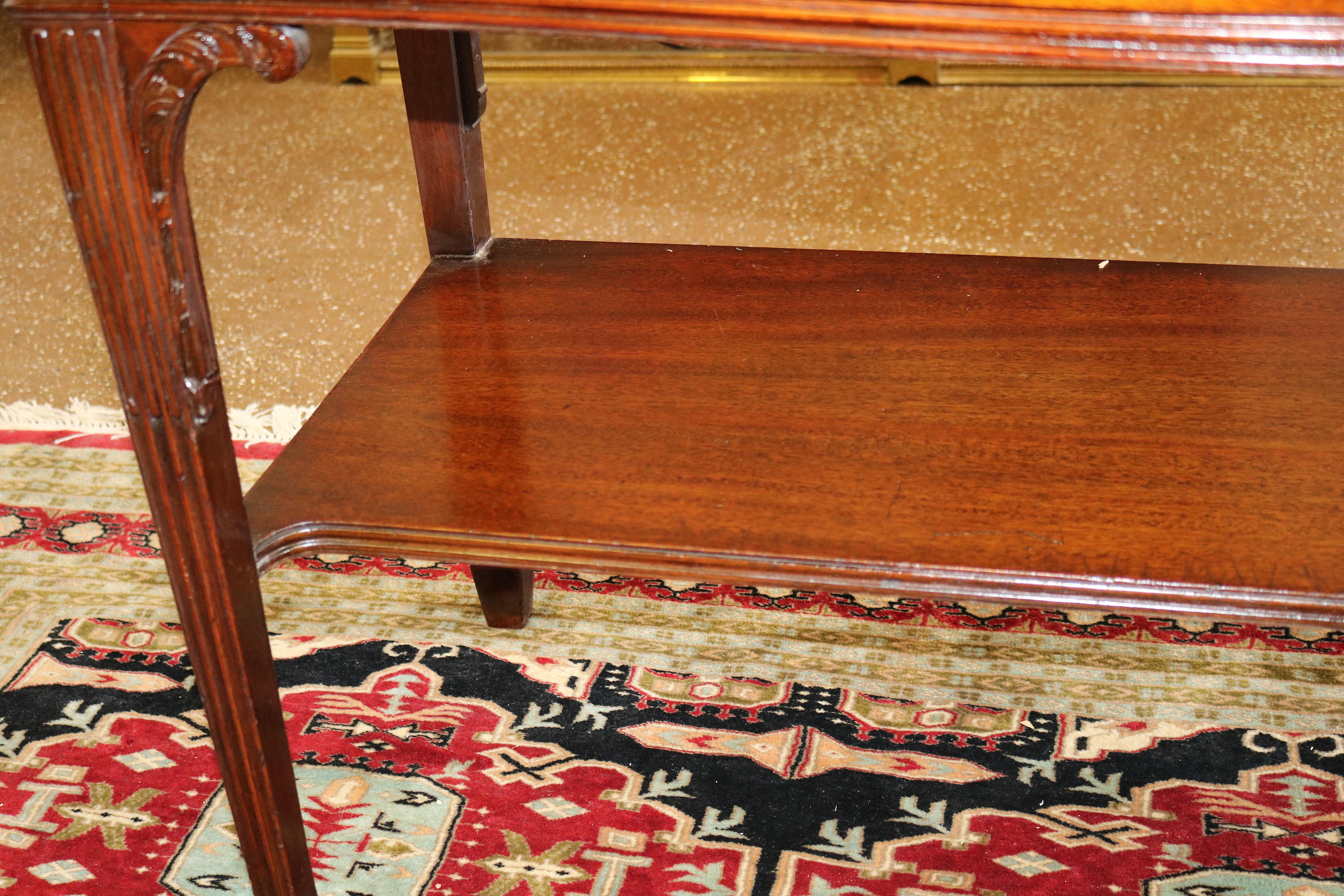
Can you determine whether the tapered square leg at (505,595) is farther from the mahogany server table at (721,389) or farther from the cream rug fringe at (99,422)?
the cream rug fringe at (99,422)

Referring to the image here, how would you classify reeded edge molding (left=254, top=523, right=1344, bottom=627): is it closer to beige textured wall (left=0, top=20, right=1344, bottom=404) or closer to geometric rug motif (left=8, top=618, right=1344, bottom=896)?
geometric rug motif (left=8, top=618, right=1344, bottom=896)

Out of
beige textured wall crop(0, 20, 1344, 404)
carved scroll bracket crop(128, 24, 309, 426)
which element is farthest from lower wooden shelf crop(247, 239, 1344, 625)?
beige textured wall crop(0, 20, 1344, 404)

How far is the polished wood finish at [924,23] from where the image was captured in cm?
57

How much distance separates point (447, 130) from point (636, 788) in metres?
0.57

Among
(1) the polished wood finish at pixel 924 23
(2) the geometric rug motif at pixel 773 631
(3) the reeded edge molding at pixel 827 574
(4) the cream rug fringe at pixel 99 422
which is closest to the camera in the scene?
(1) the polished wood finish at pixel 924 23

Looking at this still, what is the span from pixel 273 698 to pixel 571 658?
427 millimetres

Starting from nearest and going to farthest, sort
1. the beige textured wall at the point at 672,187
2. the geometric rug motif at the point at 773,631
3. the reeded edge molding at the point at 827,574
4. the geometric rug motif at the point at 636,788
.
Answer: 1. the reeded edge molding at the point at 827,574
2. the geometric rug motif at the point at 636,788
3. the geometric rug motif at the point at 773,631
4. the beige textured wall at the point at 672,187

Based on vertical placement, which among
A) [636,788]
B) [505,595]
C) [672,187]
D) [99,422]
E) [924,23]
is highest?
[672,187]

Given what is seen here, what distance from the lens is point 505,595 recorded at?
127cm

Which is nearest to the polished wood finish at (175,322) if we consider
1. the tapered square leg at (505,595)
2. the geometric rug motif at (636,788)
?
the geometric rug motif at (636,788)

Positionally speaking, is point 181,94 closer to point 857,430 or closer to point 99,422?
point 857,430

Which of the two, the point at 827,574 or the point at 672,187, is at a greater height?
the point at 672,187

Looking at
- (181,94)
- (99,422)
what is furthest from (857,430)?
(99,422)

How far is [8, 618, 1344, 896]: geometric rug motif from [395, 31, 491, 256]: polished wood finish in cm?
42
